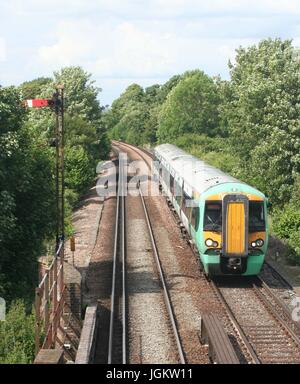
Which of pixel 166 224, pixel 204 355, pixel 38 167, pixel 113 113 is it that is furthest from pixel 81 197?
pixel 113 113

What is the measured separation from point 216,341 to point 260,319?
326 centimetres

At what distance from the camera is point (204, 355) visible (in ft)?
46.9

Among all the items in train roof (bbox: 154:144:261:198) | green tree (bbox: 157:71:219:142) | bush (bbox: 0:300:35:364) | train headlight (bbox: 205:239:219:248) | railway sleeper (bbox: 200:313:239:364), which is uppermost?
green tree (bbox: 157:71:219:142)

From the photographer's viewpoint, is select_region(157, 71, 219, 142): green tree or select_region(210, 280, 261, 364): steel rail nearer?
select_region(210, 280, 261, 364): steel rail

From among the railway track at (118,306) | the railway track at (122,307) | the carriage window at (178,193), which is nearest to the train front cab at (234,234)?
the railway track at (122,307)

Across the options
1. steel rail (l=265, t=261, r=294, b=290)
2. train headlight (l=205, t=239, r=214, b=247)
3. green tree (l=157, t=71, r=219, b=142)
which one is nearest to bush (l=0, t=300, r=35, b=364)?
train headlight (l=205, t=239, r=214, b=247)

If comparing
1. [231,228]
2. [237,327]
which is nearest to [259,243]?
[231,228]

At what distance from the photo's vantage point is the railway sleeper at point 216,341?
1288 cm

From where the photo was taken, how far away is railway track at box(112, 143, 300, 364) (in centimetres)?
1430

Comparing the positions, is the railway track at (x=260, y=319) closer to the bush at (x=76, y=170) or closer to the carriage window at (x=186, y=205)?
the carriage window at (x=186, y=205)

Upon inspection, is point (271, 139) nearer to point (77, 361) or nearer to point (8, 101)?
point (8, 101)

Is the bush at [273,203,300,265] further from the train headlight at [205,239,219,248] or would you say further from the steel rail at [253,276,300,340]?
the train headlight at [205,239,219,248]

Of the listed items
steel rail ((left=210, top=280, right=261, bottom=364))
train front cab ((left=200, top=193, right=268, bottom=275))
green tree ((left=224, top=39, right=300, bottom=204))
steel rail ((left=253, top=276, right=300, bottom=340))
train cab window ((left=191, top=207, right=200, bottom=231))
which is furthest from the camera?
green tree ((left=224, top=39, right=300, bottom=204))

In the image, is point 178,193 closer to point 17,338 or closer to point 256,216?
point 256,216
